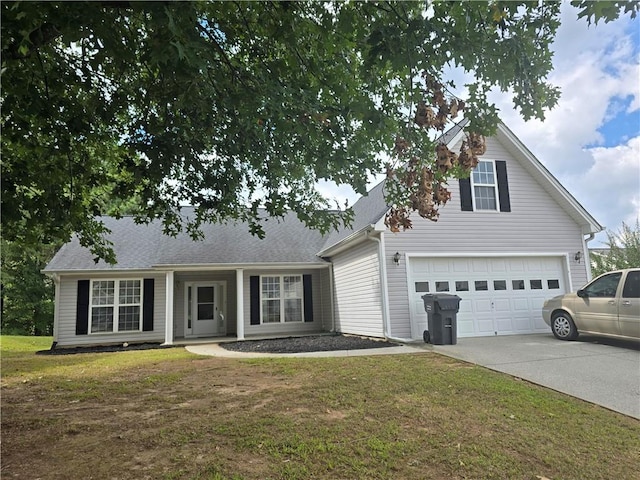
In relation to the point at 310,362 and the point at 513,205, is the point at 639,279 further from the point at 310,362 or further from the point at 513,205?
the point at 310,362

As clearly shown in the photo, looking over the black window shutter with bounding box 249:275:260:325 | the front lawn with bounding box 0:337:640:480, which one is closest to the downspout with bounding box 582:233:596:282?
the front lawn with bounding box 0:337:640:480

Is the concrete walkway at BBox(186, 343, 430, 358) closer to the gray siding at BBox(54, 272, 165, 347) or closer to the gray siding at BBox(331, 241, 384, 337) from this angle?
the gray siding at BBox(331, 241, 384, 337)

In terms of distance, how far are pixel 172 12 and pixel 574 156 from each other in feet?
44.6

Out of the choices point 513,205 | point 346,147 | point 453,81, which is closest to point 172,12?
point 346,147

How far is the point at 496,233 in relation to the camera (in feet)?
40.1

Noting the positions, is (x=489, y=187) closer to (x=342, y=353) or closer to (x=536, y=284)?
(x=536, y=284)

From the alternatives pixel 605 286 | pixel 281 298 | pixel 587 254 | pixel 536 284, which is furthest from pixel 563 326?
pixel 281 298

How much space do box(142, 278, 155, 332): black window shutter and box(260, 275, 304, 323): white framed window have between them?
3.83m

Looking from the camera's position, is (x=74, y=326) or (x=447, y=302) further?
(x=74, y=326)

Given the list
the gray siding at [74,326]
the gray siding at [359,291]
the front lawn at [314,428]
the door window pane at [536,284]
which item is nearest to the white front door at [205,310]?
the gray siding at [74,326]

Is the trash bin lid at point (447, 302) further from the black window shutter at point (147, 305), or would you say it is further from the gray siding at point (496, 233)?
the black window shutter at point (147, 305)

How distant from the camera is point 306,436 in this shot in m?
4.20

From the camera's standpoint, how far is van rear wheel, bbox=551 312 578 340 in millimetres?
9844

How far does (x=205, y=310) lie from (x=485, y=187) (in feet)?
35.3
